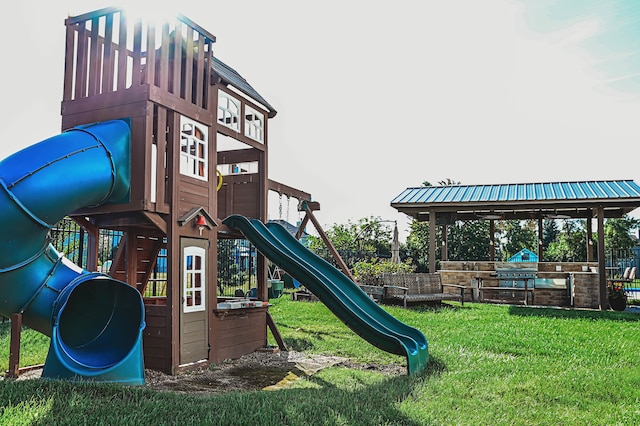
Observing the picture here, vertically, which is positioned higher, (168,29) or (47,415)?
(168,29)

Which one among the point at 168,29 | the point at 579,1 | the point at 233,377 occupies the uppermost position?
the point at 579,1

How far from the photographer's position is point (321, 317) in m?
13.6

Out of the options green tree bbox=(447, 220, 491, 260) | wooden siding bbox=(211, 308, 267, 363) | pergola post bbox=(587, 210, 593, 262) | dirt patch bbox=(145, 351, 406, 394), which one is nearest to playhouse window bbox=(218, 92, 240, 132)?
wooden siding bbox=(211, 308, 267, 363)

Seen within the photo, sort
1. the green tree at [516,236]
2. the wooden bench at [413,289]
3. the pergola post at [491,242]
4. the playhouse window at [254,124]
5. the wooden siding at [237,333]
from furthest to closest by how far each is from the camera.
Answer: the green tree at [516,236]
the pergola post at [491,242]
the wooden bench at [413,289]
the playhouse window at [254,124]
the wooden siding at [237,333]

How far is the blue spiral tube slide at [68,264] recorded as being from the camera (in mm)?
6551

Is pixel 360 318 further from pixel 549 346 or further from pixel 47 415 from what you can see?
pixel 47 415

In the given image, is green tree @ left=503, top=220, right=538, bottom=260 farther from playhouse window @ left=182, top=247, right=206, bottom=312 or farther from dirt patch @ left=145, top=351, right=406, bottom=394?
playhouse window @ left=182, top=247, right=206, bottom=312

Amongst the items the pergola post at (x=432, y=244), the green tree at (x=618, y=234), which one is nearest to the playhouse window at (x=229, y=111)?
the pergola post at (x=432, y=244)

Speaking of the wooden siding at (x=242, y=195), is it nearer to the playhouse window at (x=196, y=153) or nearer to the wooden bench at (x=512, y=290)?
the playhouse window at (x=196, y=153)

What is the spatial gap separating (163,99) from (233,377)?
4065 mm

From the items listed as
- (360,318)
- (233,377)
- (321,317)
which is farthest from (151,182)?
(321,317)

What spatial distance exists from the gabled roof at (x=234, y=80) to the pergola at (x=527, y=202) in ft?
30.5

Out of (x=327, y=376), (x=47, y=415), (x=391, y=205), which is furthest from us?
(x=391, y=205)

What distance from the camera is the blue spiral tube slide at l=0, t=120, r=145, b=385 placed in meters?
6.55
